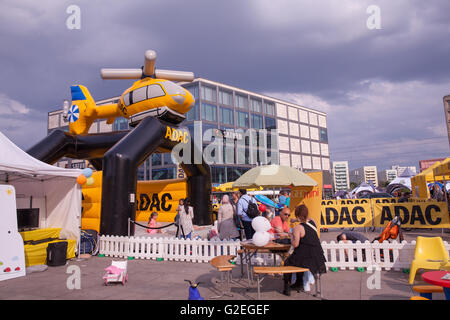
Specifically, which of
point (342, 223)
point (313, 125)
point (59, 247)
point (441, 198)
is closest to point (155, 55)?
point (59, 247)

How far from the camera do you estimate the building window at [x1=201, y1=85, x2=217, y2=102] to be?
46.3m

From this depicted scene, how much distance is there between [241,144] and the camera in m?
50.4

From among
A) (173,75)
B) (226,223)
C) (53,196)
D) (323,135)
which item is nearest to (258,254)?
(226,223)

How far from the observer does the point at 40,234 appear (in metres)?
8.23

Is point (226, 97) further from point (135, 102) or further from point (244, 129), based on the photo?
point (135, 102)

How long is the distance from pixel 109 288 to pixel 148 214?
11200 millimetres

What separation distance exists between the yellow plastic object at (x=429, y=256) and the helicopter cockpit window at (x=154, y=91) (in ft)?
31.5

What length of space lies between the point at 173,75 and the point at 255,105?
1734 inches

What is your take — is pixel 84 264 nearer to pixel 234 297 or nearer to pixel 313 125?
pixel 234 297

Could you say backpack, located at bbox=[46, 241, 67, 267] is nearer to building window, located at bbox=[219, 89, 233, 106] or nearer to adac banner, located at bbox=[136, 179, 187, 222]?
adac banner, located at bbox=[136, 179, 187, 222]

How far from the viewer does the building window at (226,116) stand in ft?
160

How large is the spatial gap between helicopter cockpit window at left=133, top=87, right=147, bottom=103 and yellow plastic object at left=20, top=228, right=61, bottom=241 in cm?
572

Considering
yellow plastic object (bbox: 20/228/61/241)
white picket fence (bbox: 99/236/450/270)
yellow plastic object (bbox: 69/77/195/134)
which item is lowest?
white picket fence (bbox: 99/236/450/270)

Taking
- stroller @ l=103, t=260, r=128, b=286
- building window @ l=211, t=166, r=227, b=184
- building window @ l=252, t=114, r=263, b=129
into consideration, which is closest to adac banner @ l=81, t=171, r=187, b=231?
stroller @ l=103, t=260, r=128, b=286
